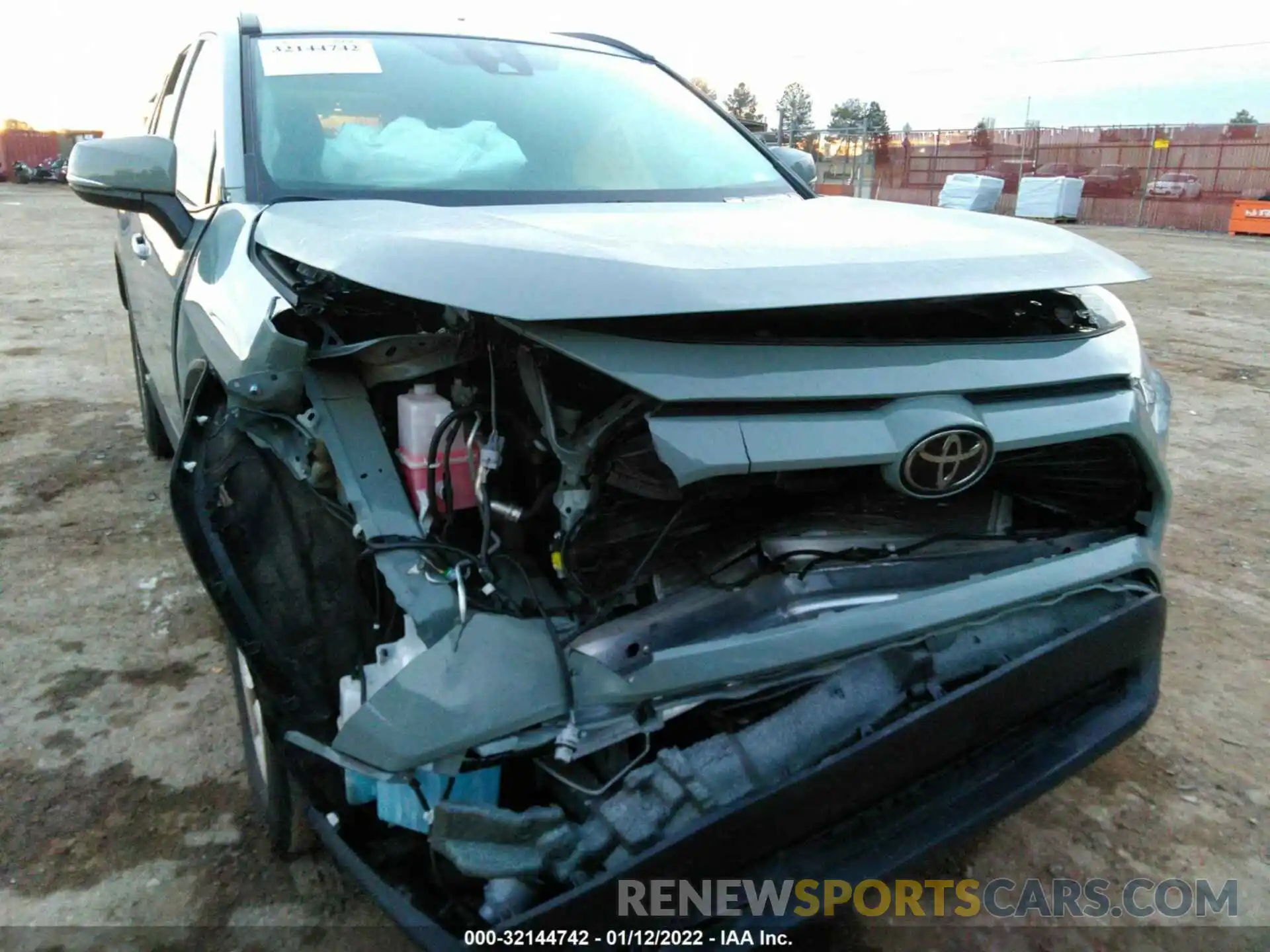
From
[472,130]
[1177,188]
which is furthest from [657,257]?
[1177,188]

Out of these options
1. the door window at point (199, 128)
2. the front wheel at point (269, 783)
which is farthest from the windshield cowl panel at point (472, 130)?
the front wheel at point (269, 783)

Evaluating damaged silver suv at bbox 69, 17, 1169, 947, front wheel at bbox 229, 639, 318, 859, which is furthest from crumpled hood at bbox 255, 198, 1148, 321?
front wheel at bbox 229, 639, 318, 859

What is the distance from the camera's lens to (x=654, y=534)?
186 cm

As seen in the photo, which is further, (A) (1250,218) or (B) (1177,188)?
(B) (1177,188)

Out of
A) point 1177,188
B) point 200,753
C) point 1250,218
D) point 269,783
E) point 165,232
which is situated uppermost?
point 165,232

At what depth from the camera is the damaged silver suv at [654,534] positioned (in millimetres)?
1514

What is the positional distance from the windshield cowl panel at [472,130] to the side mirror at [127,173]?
242mm

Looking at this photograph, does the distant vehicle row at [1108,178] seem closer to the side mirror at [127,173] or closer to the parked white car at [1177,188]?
the parked white car at [1177,188]

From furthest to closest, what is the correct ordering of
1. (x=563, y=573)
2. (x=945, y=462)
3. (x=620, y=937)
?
(x=563, y=573) → (x=945, y=462) → (x=620, y=937)

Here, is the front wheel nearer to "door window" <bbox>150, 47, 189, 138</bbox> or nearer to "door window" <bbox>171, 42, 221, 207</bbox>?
"door window" <bbox>171, 42, 221, 207</bbox>

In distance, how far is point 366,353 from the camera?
5.91ft

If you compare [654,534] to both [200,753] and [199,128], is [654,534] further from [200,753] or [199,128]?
[199,128]

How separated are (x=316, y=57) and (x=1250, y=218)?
20.4 metres

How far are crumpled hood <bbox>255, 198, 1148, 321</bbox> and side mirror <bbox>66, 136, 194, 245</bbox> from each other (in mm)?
479
